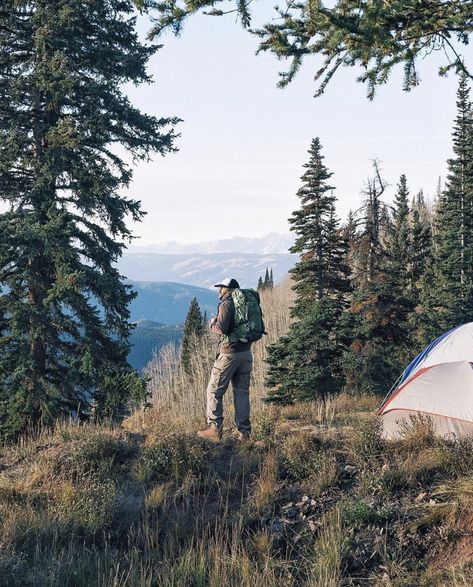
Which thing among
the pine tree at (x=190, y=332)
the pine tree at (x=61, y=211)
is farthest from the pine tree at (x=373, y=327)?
the pine tree at (x=190, y=332)

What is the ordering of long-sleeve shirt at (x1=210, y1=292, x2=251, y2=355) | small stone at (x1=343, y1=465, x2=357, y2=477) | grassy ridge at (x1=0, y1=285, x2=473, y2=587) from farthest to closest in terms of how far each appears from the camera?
long-sleeve shirt at (x1=210, y1=292, x2=251, y2=355), small stone at (x1=343, y1=465, x2=357, y2=477), grassy ridge at (x1=0, y1=285, x2=473, y2=587)

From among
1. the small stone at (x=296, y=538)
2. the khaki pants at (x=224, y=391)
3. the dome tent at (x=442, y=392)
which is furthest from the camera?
the khaki pants at (x=224, y=391)

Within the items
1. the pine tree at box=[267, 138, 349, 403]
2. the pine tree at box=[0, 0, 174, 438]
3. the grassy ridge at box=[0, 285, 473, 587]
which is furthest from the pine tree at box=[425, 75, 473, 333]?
the grassy ridge at box=[0, 285, 473, 587]

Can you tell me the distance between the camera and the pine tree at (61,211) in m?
12.5

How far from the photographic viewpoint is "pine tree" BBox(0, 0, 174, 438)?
40.9ft

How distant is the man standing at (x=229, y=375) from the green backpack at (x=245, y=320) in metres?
0.04

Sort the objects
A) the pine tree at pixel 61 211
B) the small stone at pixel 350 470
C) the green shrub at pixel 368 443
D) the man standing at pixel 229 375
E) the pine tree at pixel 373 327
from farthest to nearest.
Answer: the pine tree at pixel 373 327 < the pine tree at pixel 61 211 < the man standing at pixel 229 375 < the green shrub at pixel 368 443 < the small stone at pixel 350 470

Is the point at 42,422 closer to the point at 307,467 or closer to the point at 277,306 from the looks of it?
the point at 307,467

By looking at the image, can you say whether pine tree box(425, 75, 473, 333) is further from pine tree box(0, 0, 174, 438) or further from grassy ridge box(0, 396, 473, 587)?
grassy ridge box(0, 396, 473, 587)

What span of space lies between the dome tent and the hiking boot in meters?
2.31

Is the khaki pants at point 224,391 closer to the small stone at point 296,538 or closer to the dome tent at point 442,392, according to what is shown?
the dome tent at point 442,392

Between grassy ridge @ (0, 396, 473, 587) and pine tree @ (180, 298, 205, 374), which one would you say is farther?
pine tree @ (180, 298, 205, 374)

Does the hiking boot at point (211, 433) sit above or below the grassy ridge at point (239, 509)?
above

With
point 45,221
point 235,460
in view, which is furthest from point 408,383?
point 45,221
